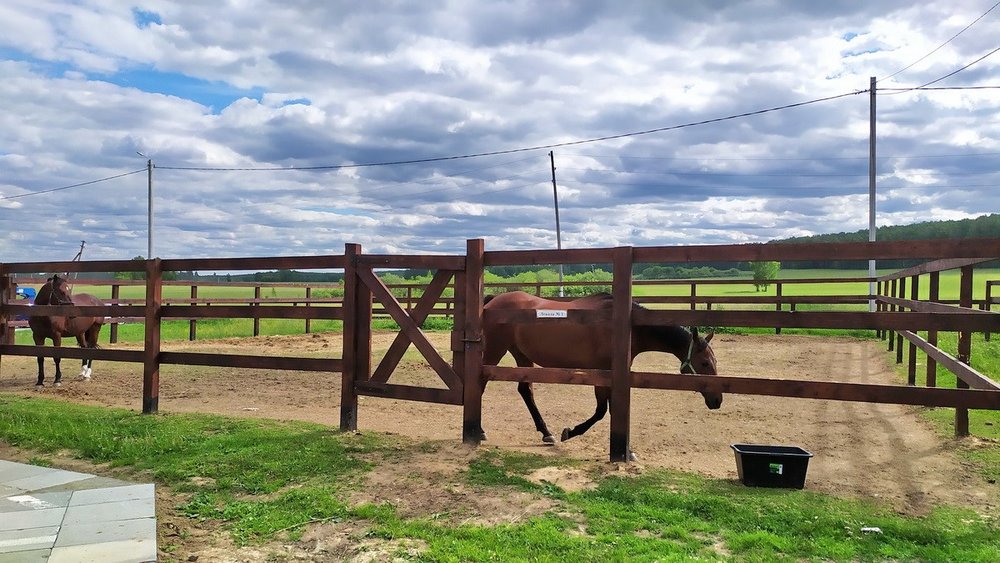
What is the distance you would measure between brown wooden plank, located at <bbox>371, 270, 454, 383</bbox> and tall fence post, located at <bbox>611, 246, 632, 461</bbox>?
4.61 ft

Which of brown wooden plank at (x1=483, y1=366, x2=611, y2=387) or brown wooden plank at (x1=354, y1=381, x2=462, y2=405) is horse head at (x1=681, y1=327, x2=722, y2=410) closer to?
brown wooden plank at (x1=483, y1=366, x2=611, y2=387)

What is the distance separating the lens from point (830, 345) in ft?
49.0

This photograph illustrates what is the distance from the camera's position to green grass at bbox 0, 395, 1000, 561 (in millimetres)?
3275

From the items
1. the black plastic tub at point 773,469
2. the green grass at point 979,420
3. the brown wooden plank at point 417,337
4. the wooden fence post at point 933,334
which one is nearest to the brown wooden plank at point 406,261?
the brown wooden plank at point 417,337

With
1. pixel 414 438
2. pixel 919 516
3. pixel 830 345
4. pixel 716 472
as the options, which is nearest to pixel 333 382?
pixel 414 438

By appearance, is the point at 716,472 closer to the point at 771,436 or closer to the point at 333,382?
the point at 771,436

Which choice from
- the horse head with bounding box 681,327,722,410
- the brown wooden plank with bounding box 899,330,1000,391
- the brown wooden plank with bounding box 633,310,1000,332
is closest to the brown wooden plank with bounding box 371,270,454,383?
the brown wooden plank with bounding box 633,310,1000,332

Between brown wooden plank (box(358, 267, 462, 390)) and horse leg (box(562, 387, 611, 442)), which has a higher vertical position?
brown wooden plank (box(358, 267, 462, 390))

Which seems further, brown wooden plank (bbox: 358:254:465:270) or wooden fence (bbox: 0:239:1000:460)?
brown wooden plank (bbox: 358:254:465:270)

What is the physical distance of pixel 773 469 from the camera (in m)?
4.41

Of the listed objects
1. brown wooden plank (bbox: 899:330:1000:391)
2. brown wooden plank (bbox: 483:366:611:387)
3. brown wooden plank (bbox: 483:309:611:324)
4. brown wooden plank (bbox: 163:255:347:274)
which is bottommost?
brown wooden plank (bbox: 483:366:611:387)

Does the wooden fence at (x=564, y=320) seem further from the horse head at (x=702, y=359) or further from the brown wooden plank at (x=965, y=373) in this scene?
the horse head at (x=702, y=359)

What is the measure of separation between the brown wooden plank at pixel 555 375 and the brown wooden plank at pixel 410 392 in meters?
0.35

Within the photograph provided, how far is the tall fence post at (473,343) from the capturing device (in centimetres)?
551
